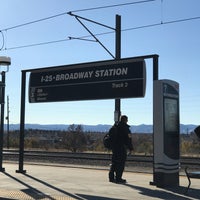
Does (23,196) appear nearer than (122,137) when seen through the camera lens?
Yes

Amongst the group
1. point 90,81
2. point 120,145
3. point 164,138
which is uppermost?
point 90,81

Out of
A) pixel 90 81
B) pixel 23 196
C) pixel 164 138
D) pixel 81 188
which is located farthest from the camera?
pixel 90 81

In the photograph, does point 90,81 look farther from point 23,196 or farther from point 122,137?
point 23,196

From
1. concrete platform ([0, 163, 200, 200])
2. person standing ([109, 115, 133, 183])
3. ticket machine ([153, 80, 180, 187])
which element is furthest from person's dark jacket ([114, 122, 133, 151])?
concrete platform ([0, 163, 200, 200])

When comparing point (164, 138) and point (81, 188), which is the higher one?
point (164, 138)

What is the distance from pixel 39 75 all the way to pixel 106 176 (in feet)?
12.0

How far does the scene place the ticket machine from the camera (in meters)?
12.6

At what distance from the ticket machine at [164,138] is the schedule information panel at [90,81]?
83 cm

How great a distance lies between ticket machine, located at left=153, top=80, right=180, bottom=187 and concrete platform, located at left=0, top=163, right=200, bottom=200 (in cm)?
34

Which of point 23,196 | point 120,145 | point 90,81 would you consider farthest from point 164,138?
point 23,196

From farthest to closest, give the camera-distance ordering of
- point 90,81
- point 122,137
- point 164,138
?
point 90,81
point 122,137
point 164,138

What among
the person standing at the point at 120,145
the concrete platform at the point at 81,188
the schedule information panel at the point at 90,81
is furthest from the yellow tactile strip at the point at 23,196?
the schedule information panel at the point at 90,81

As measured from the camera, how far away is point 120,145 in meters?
13.4

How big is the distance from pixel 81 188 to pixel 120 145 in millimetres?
1663
